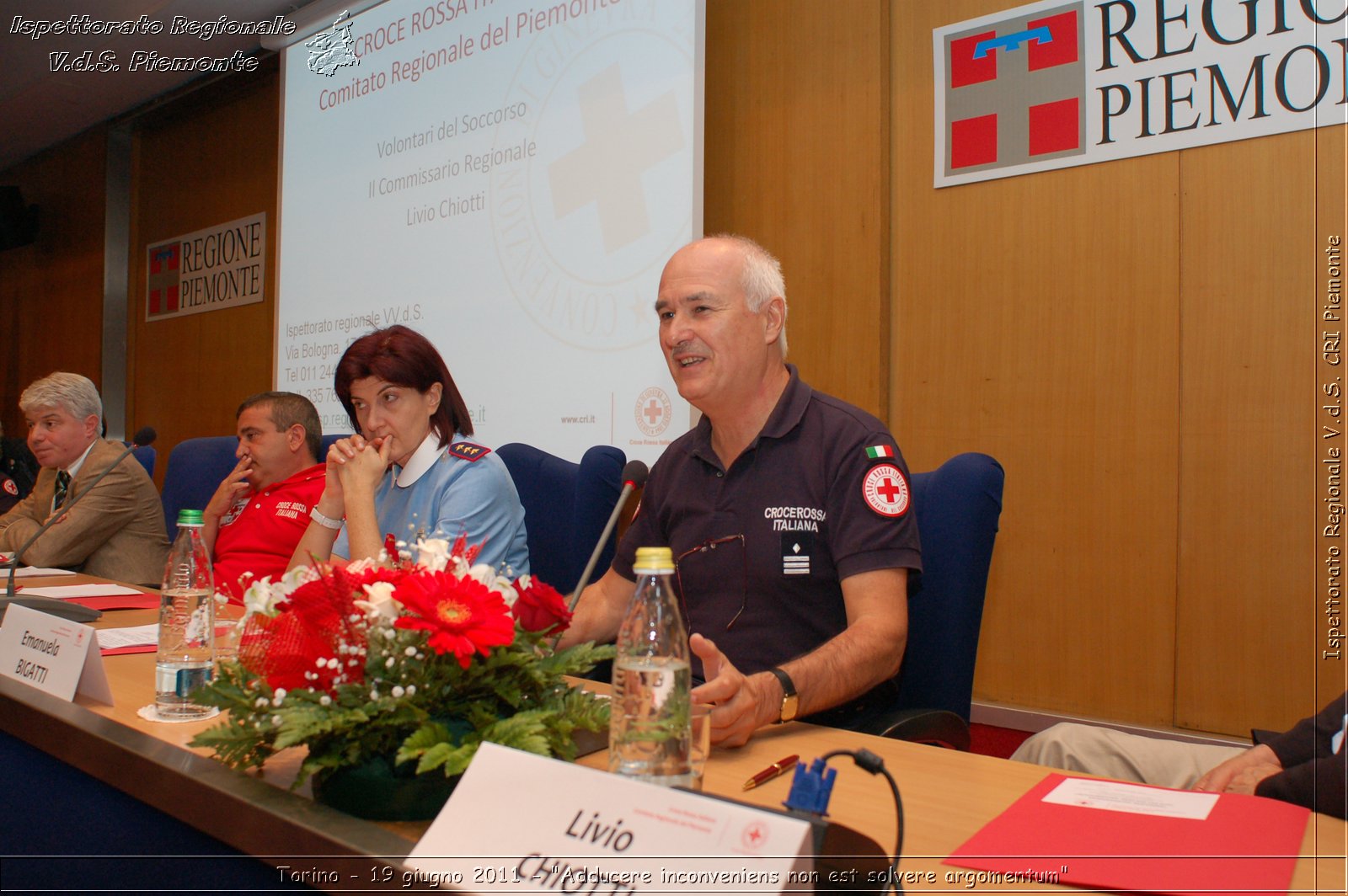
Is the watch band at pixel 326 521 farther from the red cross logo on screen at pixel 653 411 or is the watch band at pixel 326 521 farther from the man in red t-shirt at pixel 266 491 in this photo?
the red cross logo on screen at pixel 653 411

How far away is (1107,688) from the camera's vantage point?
2729 millimetres

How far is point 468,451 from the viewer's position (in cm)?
215

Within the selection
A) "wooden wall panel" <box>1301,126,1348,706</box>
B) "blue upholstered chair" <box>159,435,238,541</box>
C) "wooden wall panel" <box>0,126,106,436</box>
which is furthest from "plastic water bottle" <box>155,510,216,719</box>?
"wooden wall panel" <box>0,126,106,436</box>

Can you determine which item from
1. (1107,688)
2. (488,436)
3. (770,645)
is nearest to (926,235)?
(1107,688)

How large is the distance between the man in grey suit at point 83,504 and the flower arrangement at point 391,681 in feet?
7.90

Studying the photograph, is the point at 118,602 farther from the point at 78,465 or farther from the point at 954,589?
the point at 954,589

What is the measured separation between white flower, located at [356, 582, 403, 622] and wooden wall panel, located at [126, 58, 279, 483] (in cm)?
507

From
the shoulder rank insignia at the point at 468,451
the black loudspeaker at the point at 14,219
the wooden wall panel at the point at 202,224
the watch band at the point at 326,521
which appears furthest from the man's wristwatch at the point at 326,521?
the black loudspeaker at the point at 14,219

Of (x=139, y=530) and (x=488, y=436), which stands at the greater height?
(x=488, y=436)

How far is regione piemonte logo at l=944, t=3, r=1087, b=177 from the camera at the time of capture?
2.77 metres

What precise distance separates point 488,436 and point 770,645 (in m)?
2.25

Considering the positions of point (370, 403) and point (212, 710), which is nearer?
point (212, 710)

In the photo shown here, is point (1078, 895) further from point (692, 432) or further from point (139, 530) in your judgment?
point (139, 530)

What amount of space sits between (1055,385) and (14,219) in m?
7.60
